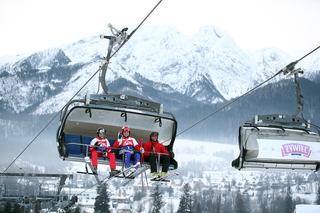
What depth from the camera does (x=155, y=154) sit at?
1497cm

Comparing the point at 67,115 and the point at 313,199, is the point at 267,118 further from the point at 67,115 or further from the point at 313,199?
the point at 313,199

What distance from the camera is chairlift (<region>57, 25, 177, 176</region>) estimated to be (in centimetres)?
1491

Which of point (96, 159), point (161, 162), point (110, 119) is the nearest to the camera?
point (96, 159)

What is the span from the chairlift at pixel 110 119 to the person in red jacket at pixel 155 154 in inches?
15.3

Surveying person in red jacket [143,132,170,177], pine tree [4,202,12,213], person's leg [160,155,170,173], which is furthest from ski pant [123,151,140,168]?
pine tree [4,202,12,213]

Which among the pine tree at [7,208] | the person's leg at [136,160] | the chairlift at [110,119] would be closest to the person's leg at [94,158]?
the chairlift at [110,119]

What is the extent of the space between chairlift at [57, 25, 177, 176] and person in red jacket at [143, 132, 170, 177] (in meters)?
0.39

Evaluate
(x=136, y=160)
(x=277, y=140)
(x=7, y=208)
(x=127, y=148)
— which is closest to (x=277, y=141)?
(x=277, y=140)

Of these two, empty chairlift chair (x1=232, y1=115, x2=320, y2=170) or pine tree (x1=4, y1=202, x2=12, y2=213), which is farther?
pine tree (x1=4, y1=202, x2=12, y2=213)

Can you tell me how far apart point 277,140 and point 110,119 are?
456cm

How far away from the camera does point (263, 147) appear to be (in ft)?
54.6

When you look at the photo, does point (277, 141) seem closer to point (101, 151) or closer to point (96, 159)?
point (101, 151)

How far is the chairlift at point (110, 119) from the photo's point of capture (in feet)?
48.9

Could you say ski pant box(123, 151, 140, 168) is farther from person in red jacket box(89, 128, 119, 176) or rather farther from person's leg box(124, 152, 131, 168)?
person in red jacket box(89, 128, 119, 176)
